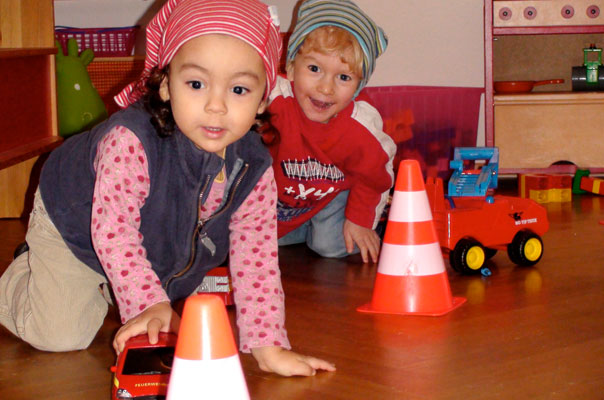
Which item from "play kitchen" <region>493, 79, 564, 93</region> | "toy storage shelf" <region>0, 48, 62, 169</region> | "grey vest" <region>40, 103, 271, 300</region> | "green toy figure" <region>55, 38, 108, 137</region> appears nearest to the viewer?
"grey vest" <region>40, 103, 271, 300</region>

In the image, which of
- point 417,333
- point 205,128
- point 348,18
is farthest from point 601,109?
point 205,128

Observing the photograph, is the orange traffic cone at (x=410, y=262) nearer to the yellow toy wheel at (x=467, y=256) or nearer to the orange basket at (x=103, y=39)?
the yellow toy wheel at (x=467, y=256)

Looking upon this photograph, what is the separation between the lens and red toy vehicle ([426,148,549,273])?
1923 millimetres

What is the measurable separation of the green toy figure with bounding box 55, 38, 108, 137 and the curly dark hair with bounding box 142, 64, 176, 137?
1.90 m

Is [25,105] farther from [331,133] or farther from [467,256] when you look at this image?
[467,256]

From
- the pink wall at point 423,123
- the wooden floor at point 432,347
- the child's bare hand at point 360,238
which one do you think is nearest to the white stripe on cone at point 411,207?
the wooden floor at point 432,347

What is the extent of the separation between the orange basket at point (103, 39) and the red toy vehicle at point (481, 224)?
6.30 feet

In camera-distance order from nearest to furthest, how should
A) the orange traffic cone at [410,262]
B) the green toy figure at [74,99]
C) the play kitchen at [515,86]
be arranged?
the orange traffic cone at [410,262], the green toy figure at [74,99], the play kitchen at [515,86]

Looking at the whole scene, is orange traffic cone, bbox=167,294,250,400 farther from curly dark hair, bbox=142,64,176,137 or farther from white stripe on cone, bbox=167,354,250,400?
curly dark hair, bbox=142,64,176,137

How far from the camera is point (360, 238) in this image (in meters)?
2.17

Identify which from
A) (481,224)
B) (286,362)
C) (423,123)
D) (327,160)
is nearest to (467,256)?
(481,224)

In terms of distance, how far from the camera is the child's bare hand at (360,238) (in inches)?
84.8

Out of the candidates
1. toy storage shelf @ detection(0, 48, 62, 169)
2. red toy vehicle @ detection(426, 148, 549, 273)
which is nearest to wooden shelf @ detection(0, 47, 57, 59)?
toy storage shelf @ detection(0, 48, 62, 169)

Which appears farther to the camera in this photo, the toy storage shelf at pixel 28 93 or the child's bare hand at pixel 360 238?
the toy storage shelf at pixel 28 93
